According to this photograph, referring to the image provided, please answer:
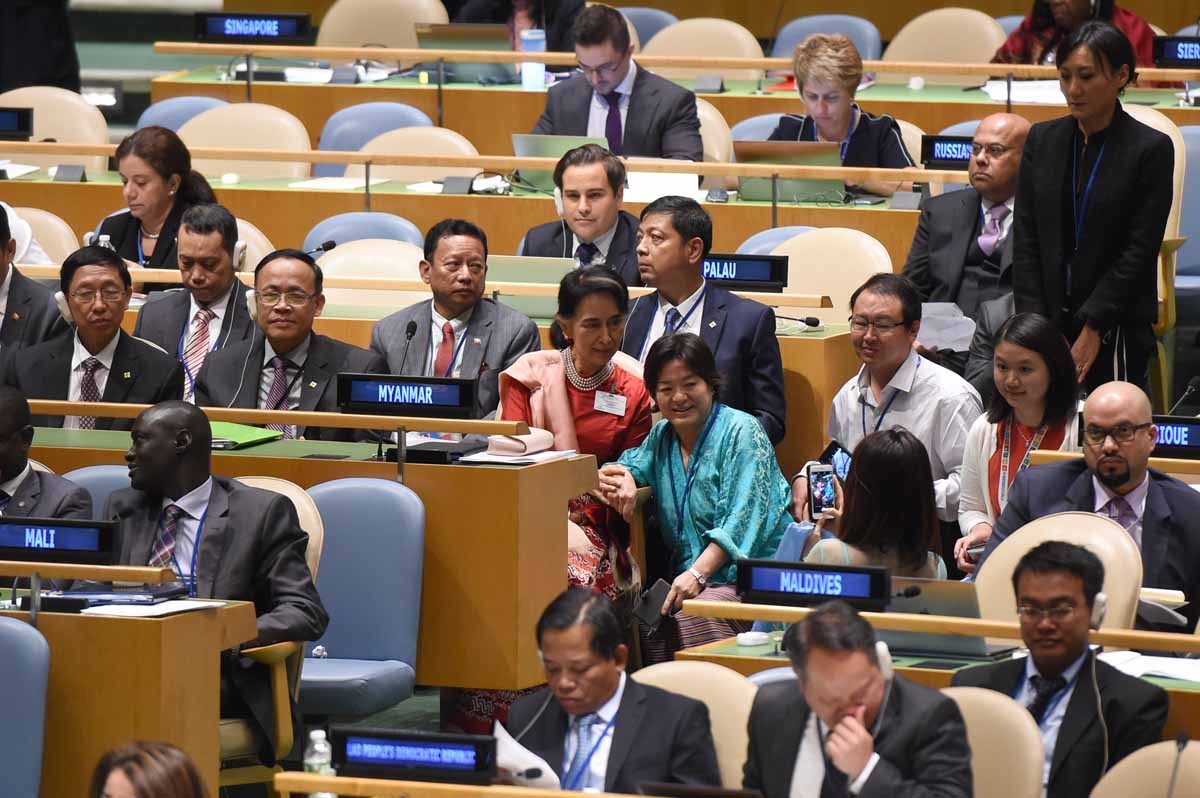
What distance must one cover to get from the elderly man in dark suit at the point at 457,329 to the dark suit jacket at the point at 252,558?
111 cm

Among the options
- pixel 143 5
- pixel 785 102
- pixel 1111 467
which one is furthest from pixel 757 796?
pixel 143 5

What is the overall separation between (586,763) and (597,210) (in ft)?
8.72

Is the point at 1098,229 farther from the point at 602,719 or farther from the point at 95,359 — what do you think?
the point at 95,359

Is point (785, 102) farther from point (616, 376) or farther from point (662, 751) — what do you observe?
point (662, 751)

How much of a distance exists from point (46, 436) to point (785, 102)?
412cm

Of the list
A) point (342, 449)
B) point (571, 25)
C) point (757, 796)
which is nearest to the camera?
point (757, 796)

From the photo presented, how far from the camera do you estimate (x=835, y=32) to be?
9.48 m

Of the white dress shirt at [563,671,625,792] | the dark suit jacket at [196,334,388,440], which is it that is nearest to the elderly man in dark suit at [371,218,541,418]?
the dark suit jacket at [196,334,388,440]

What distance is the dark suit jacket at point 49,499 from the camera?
4.50 metres

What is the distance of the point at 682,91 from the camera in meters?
7.34

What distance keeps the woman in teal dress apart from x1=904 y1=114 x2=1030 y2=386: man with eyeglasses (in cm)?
129

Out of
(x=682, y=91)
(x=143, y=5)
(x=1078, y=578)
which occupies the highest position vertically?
(x=143, y=5)

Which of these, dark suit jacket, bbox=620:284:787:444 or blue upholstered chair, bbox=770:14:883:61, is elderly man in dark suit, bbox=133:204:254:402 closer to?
dark suit jacket, bbox=620:284:787:444

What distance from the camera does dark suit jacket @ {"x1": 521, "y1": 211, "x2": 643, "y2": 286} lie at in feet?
19.8
